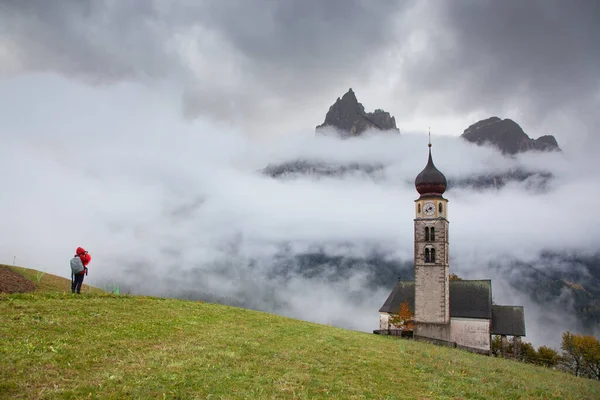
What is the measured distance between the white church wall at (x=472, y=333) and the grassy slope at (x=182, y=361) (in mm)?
41150

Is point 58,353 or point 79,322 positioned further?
point 79,322

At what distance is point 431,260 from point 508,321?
15959mm

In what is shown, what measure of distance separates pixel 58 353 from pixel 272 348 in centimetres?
1032

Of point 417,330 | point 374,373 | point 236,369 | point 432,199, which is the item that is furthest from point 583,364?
point 236,369

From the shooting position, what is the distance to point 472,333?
65.6m

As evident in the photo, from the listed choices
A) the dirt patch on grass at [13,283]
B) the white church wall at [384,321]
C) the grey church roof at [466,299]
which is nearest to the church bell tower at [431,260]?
the grey church roof at [466,299]

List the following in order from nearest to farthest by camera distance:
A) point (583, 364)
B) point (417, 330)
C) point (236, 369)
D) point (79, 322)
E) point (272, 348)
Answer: point (236, 369) < point (79, 322) < point (272, 348) < point (417, 330) < point (583, 364)

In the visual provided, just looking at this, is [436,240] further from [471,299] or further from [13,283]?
[13,283]

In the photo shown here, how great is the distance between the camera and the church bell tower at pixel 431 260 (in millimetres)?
63688

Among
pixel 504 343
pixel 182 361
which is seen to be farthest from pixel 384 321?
pixel 182 361

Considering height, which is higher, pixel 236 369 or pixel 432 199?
pixel 432 199

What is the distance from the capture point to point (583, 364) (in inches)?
3489

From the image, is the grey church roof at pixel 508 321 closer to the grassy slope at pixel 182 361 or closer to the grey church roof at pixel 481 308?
the grey church roof at pixel 481 308

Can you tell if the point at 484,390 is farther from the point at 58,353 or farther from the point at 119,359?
the point at 58,353
